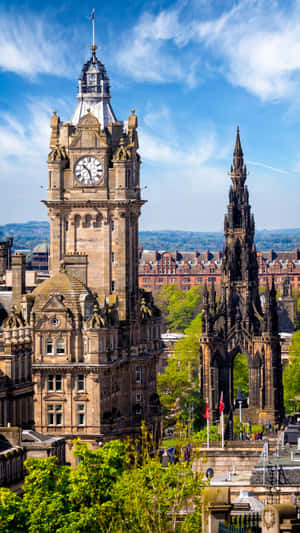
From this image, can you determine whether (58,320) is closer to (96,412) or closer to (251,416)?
(96,412)

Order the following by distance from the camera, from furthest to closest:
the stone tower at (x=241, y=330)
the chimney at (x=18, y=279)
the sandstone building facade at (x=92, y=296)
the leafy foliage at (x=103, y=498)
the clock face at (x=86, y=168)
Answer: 1. the stone tower at (x=241, y=330)
2. the chimney at (x=18, y=279)
3. the clock face at (x=86, y=168)
4. the sandstone building facade at (x=92, y=296)
5. the leafy foliage at (x=103, y=498)

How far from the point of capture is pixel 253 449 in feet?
328

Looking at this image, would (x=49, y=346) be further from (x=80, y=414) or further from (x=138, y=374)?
(x=138, y=374)

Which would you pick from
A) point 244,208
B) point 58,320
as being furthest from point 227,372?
point 58,320

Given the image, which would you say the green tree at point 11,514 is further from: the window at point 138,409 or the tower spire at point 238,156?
the tower spire at point 238,156

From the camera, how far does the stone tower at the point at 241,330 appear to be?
575ft

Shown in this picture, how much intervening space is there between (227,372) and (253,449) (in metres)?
80.0

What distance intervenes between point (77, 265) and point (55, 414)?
13779 mm

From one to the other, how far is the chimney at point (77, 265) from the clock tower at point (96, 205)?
1599 mm

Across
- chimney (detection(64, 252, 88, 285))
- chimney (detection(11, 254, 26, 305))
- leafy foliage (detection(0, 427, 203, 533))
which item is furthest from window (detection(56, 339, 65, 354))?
leafy foliage (detection(0, 427, 203, 533))

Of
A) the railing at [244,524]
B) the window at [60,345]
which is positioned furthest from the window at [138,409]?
the railing at [244,524]

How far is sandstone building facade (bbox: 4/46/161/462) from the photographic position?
370 feet

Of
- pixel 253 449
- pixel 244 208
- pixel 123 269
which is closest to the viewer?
pixel 253 449

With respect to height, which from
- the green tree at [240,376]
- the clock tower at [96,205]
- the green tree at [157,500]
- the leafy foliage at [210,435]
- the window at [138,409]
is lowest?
the leafy foliage at [210,435]
